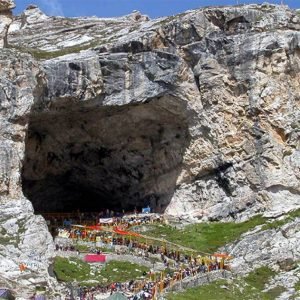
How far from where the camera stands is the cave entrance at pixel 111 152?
5888 centimetres

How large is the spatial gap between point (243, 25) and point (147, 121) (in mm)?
10700

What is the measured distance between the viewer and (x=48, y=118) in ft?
192

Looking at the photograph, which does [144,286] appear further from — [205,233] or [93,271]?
[205,233]

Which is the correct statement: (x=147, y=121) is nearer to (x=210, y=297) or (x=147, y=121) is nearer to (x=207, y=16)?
(x=207, y=16)

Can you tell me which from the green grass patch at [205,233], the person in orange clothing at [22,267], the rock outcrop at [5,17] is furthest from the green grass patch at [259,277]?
the rock outcrop at [5,17]

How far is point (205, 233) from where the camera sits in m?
53.5

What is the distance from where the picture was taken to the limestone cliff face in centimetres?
5453

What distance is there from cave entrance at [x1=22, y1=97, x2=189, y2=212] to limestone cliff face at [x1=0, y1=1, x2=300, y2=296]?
13 centimetres

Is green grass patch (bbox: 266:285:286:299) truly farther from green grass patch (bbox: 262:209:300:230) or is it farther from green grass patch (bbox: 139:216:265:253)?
green grass patch (bbox: 139:216:265:253)

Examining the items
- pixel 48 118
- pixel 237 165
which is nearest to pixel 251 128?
pixel 237 165

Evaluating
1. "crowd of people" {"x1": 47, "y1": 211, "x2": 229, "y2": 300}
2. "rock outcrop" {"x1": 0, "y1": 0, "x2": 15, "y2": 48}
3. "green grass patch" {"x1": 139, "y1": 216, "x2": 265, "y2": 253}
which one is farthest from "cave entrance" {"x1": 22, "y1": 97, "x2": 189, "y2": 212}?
"rock outcrop" {"x1": 0, "y1": 0, "x2": 15, "y2": 48}

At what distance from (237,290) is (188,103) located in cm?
1954

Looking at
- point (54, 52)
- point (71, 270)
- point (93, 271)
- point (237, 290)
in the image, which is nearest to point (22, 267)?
point (71, 270)

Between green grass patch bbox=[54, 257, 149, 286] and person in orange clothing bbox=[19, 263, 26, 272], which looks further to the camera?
green grass patch bbox=[54, 257, 149, 286]
